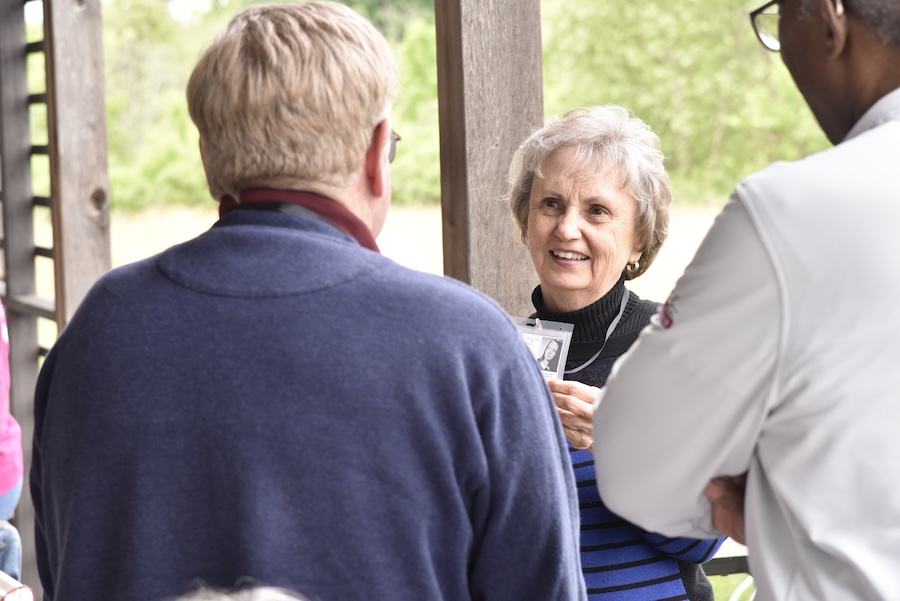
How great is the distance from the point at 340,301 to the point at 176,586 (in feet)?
1.21

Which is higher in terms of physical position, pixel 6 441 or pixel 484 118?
pixel 484 118

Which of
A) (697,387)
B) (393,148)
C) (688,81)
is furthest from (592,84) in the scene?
(697,387)

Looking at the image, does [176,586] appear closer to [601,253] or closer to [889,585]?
[889,585]

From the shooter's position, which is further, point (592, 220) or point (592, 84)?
point (592, 84)

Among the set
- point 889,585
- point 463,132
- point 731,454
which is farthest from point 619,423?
point 463,132

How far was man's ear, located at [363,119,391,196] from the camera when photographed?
4.10ft

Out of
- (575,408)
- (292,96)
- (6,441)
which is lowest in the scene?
(6,441)

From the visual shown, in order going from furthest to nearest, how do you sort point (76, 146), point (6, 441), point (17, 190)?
point (17, 190) → point (76, 146) → point (6, 441)

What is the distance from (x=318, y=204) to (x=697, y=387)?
18.3 inches

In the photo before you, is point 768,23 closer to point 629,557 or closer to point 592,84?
point 629,557

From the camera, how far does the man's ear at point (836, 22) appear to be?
1.12 metres

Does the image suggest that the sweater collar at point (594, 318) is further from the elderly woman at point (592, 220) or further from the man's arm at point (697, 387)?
the man's arm at point (697, 387)

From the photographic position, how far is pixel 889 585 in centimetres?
108

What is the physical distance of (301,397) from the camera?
3.79 ft
